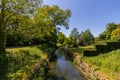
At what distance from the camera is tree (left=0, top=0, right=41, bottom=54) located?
2211 centimetres

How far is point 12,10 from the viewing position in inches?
888

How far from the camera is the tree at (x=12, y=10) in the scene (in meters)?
22.1

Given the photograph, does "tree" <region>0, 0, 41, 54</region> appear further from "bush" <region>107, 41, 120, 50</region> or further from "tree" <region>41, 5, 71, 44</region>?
"tree" <region>41, 5, 71, 44</region>

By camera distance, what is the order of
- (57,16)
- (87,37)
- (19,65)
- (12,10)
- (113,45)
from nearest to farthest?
(19,65), (12,10), (113,45), (57,16), (87,37)

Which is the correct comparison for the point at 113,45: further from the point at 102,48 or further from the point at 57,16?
the point at 57,16

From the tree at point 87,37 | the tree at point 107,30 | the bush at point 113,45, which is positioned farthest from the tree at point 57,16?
the tree at point 107,30

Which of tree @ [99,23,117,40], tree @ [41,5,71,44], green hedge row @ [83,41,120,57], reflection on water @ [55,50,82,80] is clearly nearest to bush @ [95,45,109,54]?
green hedge row @ [83,41,120,57]

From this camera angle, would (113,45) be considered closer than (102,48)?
No

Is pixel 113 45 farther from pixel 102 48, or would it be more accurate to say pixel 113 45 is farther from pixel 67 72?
pixel 67 72

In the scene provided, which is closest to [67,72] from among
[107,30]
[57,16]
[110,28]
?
[57,16]

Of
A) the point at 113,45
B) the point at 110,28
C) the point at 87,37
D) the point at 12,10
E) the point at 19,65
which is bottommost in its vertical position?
the point at 19,65

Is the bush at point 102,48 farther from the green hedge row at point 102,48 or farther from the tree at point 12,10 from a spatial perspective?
the tree at point 12,10

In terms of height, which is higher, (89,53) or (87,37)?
(87,37)

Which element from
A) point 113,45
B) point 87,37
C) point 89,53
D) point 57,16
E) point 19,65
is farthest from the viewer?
point 87,37
